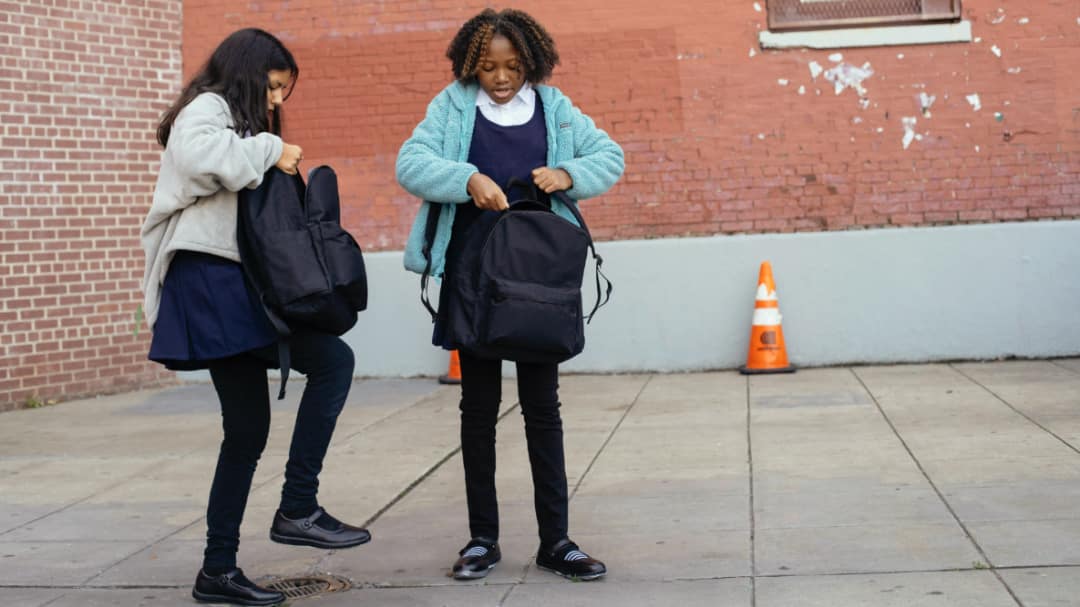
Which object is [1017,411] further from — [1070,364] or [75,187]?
[75,187]

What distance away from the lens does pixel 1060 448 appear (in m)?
6.15

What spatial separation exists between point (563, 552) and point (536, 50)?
1.68 metres

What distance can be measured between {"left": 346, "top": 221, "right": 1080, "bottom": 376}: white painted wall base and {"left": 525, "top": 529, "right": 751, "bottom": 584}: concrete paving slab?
502 centimetres

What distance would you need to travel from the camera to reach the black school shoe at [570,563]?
14.3 ft

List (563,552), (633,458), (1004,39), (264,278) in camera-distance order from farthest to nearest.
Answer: (1004,39) < (633,458) < (563,552) < (264,278)

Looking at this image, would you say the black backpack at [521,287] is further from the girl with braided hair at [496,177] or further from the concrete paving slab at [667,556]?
the concrete paving slab at [667,556]

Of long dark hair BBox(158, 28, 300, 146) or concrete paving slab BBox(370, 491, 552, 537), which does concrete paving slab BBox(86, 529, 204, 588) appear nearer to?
concrete paving slab BBox(370, 491, 552, 537)

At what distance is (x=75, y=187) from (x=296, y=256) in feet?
20.5

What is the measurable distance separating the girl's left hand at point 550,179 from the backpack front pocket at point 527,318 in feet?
1.09

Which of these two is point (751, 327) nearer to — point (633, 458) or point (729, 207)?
point (729, 207)

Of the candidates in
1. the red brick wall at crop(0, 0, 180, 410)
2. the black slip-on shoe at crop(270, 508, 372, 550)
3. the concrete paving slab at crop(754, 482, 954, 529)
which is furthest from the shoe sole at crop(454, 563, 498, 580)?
the red brick wall at crop(0, 0, 180, 410)

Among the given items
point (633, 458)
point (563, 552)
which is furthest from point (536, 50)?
point (633, 458)

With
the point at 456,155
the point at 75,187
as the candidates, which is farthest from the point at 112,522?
the point at 75,187

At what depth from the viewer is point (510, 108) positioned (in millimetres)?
4508
